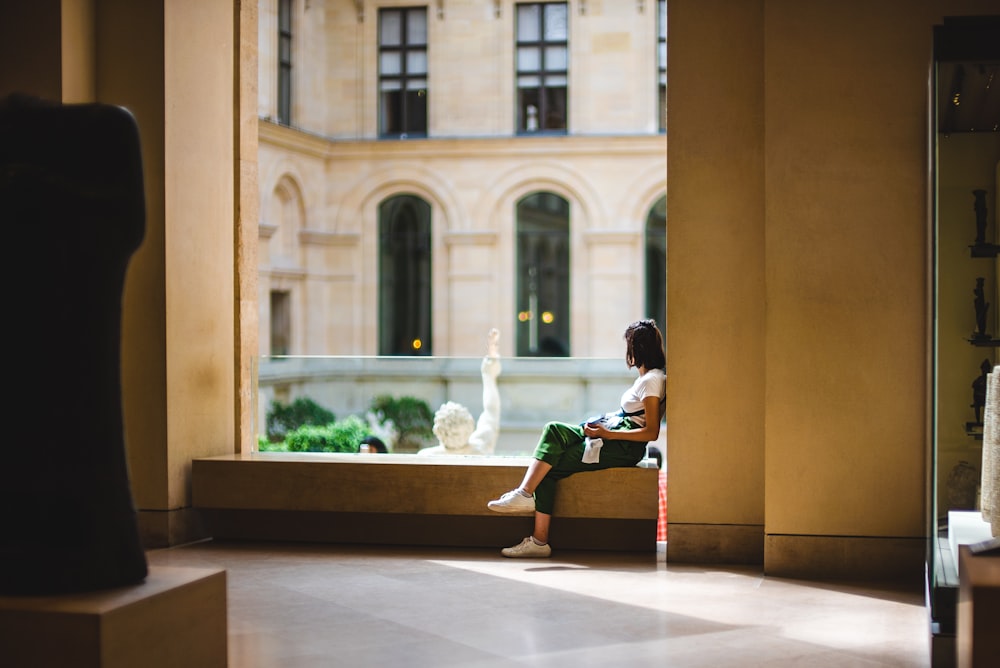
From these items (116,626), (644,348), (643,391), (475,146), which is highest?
(475,146)

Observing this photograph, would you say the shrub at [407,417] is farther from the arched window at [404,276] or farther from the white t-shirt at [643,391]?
the arched window at [404,276]

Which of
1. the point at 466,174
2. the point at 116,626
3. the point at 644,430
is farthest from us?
the point at 466,174

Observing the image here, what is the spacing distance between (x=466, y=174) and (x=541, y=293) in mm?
3569

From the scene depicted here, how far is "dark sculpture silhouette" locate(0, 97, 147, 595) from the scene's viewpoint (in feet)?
13.6

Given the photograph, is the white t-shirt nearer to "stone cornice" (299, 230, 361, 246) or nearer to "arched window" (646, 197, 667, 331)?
"arched window" (646, 197, 667, 331)

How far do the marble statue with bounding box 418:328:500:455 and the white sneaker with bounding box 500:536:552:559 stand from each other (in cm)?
102

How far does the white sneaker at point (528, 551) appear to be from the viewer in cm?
793

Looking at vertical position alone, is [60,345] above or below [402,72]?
below

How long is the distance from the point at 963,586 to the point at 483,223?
24.8 metres

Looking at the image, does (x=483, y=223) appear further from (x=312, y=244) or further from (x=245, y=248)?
(x=245, y=248)

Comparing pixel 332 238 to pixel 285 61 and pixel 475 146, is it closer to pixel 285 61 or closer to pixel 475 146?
pixel 475 146

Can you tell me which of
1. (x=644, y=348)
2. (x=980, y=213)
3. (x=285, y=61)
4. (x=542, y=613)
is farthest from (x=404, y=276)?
(x=980, y=213)

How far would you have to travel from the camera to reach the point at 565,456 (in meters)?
8.02

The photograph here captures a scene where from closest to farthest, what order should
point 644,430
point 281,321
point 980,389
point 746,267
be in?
point 980,389, point 746,267, point 644,430, point 281,321
